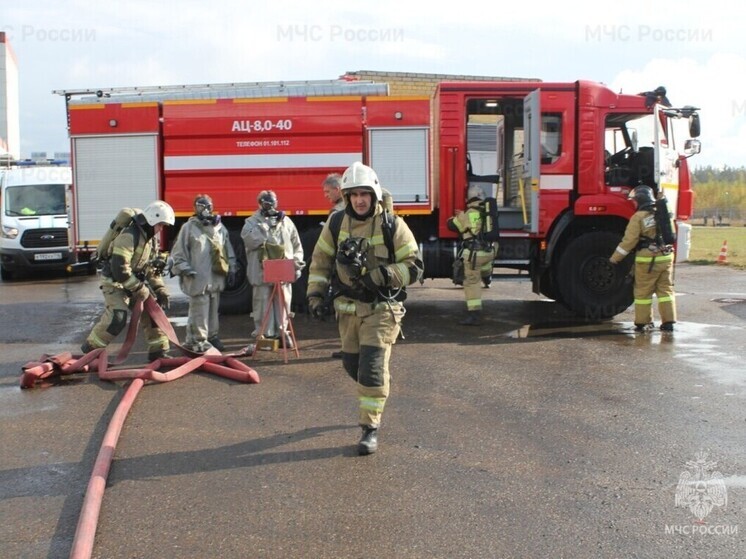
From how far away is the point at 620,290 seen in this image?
31.3ft

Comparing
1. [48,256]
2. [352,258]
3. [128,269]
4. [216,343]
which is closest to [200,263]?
[128,269]

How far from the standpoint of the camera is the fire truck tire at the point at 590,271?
9484 millimetres

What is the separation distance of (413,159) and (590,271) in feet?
8.91

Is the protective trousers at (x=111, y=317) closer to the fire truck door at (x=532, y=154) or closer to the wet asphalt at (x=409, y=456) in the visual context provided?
the wet asphalt at (x=409, y=456)

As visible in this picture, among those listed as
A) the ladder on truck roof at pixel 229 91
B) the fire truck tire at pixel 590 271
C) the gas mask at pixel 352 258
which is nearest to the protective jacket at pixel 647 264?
the fire truck tire at pixel 590 271

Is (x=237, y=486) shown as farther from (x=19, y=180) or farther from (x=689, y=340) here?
(x=19, y=180)

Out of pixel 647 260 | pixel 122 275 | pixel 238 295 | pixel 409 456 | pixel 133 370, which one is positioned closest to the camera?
pixel 409 456

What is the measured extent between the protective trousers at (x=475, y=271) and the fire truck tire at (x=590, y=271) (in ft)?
3.71

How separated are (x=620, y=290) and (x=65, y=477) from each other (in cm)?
731

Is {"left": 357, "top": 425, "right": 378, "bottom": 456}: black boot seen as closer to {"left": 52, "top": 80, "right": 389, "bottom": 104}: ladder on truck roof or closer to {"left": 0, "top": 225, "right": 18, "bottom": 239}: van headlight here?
{"left": 52, "top": 80, "right": 389, "bottom": 104}: ladder on truck roof

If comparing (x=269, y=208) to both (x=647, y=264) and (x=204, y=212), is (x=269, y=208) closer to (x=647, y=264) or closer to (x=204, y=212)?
(x=204, y=212)

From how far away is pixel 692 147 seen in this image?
955cm

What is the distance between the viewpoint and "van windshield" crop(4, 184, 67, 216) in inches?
639

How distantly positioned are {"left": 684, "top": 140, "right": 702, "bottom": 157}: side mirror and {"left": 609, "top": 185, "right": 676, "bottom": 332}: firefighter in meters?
1.09
